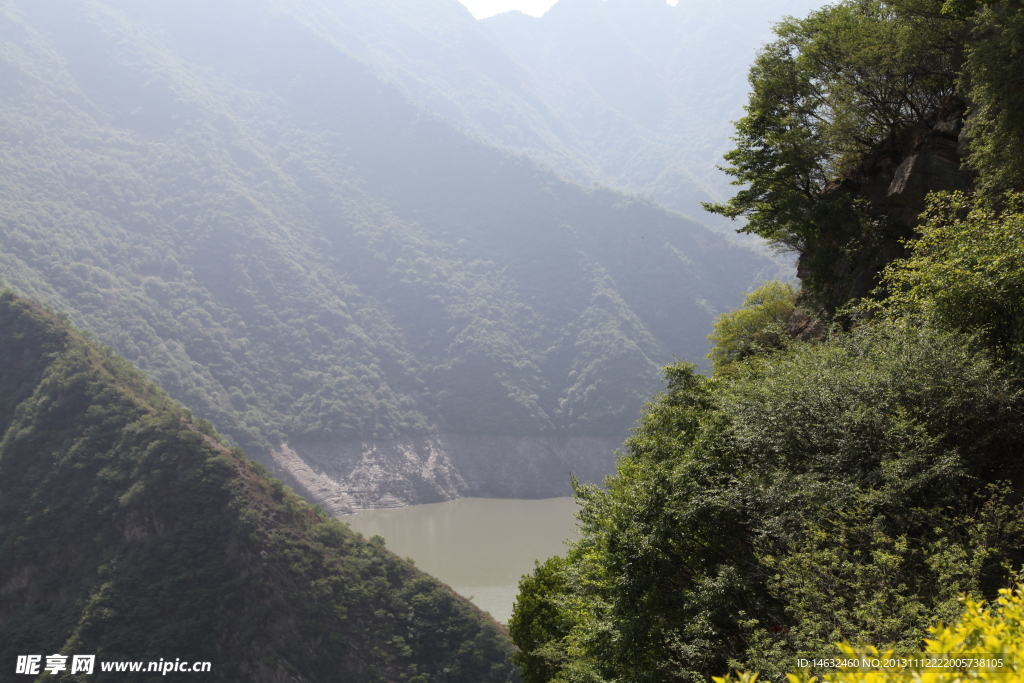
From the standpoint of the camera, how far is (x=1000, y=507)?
8953mm

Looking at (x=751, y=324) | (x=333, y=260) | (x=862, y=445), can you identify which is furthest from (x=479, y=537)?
(x=333, y=260)

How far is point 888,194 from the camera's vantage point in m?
21.5

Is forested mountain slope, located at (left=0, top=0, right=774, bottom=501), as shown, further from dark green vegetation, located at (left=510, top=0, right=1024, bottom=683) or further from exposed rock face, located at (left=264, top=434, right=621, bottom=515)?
dark green vegetation, located at (left=510, top=0, right=1024, bottom=683)

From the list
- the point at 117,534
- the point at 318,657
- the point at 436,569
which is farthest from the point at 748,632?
the point at 436,569

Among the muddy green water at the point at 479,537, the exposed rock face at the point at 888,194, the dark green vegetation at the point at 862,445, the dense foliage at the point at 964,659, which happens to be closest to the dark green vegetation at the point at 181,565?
the muddy green water at the point at 479,537

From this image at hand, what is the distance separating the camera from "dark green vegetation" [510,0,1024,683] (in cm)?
919

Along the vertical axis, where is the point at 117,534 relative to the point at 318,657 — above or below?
above

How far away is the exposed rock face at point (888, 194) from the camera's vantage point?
20.0 meters

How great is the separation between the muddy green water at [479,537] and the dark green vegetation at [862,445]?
1444 inches

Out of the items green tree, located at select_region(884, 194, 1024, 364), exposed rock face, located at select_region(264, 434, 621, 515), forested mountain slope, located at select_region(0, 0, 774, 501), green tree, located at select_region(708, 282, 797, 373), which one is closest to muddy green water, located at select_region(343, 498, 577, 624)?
exposed rock face, located at select_region(264, 434, 621, 515)

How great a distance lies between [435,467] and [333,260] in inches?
2396

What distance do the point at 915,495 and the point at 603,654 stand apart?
7500mm

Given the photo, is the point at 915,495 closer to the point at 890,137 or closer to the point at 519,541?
the point at 890,137

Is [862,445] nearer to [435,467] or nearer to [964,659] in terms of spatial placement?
[964,659]
